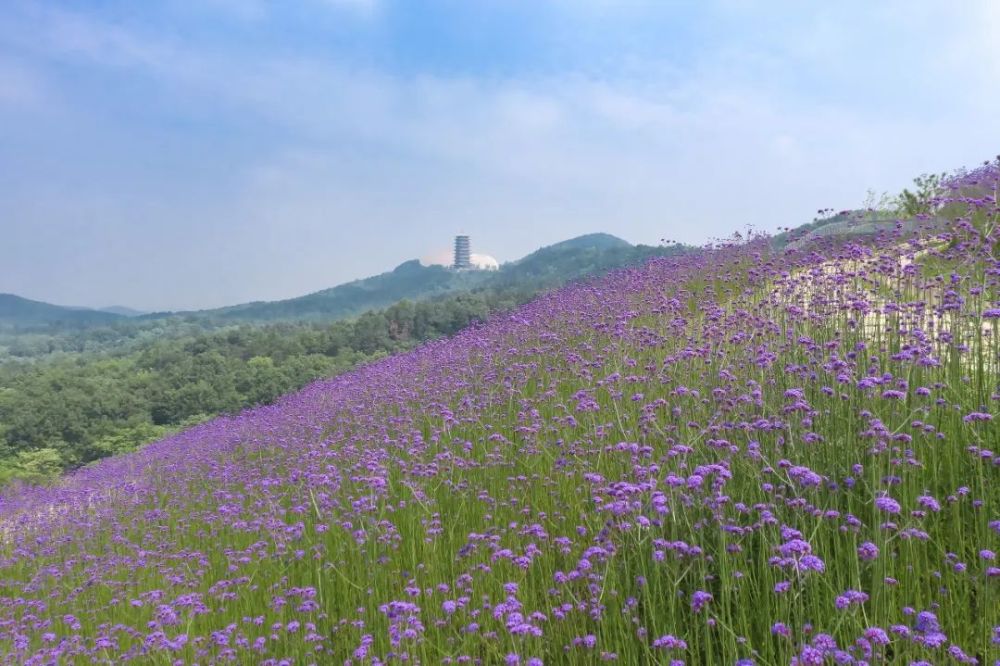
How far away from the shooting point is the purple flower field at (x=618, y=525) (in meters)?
2.92

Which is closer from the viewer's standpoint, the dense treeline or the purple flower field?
the purple flower field

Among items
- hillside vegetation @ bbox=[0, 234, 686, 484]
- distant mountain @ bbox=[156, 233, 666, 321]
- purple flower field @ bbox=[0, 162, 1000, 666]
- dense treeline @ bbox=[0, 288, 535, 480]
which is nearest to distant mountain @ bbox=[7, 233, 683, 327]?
distant mountain @ bbox=[156, 233, 666, 321]

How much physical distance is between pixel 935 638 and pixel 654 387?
14.0ft

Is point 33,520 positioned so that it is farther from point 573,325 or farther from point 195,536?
point 573,325

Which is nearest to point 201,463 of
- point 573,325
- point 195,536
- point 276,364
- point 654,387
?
point 195,536

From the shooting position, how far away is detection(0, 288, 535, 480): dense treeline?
24.6 meters

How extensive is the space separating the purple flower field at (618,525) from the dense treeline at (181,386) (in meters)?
15.3

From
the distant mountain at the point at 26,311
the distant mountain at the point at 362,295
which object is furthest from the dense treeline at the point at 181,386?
the distant mountain at the point at 26,311

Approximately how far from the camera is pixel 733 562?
10.5ft

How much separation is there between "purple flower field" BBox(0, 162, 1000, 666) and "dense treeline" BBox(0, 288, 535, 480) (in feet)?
50.1

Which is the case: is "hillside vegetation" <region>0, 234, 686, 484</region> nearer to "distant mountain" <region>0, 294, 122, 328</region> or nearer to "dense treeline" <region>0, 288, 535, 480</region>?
"dense treeline" <region>0, 288, 535, 480</region>

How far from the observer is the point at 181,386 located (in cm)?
2875

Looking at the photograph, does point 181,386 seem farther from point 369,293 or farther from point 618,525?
point 369,293

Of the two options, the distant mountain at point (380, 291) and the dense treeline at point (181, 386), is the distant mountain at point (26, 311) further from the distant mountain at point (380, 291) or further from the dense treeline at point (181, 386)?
the dense treeline at point (181, 386)
